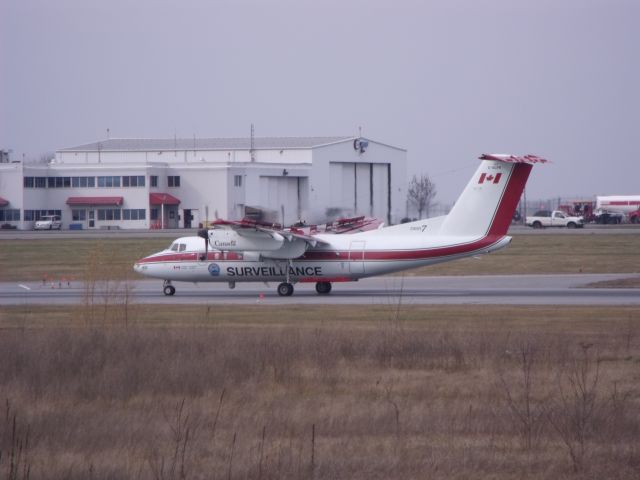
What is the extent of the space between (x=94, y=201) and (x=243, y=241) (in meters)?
65.7

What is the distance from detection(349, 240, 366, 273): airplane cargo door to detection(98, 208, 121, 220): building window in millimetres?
67514

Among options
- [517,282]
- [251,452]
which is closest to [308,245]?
[517,282]

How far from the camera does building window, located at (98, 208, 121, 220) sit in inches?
4015

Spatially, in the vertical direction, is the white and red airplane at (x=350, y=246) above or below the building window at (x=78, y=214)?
above

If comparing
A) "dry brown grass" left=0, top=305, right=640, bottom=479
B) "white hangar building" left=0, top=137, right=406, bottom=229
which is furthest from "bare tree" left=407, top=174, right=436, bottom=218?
"dry brown grass" left=0, top=305, right=640, bottom=479

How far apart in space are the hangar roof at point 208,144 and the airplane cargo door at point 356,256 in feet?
194

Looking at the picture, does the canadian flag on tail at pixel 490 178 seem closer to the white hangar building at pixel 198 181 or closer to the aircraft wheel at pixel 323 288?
the aircraft wheel at pixel 323 288

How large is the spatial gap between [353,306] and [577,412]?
19942 mm

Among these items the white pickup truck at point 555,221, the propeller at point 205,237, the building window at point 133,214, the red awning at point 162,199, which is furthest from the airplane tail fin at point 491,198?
the building window at point 133,214

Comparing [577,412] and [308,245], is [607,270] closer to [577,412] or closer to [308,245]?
[308,245]

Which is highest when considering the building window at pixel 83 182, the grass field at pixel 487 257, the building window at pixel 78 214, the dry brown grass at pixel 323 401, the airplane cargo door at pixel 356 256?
the building window at pixel 83 182

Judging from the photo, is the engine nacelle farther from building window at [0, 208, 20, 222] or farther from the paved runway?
building window at [0, 208, 20, 222]

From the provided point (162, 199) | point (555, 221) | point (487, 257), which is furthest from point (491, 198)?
point (555, 221)

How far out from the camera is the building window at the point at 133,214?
100 m
